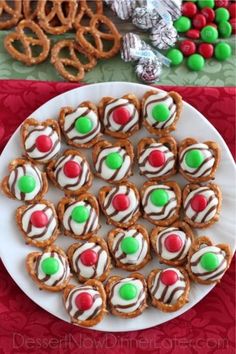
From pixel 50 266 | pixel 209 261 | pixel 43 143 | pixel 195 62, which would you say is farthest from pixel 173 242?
pixel 195 62

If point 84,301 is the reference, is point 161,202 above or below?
above

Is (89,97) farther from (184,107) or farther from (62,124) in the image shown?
(184,107)

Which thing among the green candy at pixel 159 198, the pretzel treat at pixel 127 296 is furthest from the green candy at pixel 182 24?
the pretzel treat at pixel 127 296

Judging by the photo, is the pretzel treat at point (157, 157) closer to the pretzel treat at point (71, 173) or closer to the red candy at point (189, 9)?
the pretzel treat at point (71, 173)

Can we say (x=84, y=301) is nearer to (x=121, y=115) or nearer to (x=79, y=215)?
(x=79, y=215)

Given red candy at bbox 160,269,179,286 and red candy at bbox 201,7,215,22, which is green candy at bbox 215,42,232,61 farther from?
red candy at bbox 160,269,179,286

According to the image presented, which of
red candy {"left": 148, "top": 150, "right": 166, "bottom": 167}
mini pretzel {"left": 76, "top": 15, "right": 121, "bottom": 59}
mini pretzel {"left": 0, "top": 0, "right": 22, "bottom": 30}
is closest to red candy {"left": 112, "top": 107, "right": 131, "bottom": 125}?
red candy {"left": 148, "top": 150, "right": 166, "bottom": 167}

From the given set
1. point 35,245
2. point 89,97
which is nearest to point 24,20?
point 89,97
